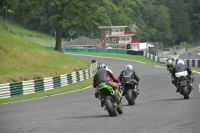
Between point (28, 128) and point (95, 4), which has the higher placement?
point (95, 4)

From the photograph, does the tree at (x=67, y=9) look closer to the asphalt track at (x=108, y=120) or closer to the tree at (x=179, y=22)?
the asphalt track at (x=108, y=120)

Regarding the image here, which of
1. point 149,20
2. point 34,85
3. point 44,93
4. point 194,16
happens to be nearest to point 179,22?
point 194,16

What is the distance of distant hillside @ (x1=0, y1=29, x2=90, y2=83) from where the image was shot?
126 feet

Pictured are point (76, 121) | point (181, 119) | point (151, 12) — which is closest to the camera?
point (181, 119)

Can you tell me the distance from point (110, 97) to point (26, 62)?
28.4m

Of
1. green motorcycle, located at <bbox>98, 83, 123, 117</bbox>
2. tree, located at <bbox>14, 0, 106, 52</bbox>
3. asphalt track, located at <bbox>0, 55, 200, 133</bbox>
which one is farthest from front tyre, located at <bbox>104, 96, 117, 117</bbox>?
tree, located at <bbox>14, 0, 106, 52</bbox>

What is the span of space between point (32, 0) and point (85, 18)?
6.52 m

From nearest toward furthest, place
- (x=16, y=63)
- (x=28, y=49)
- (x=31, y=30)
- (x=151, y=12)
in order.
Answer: (x=16, y=63) → (x=28, y=49) → (x=31, y=30) → (x=151, y=12)

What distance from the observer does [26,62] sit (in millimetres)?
43156

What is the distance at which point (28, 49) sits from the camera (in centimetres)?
4741

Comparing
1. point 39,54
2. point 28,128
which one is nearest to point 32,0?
point 39,54

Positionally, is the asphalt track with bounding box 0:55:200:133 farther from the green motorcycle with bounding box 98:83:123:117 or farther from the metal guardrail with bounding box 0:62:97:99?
the metal guardrail with bounding box 0:62:97:99

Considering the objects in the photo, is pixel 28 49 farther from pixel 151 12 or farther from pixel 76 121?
pixel 151 12

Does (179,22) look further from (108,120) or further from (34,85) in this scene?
(108,120)
